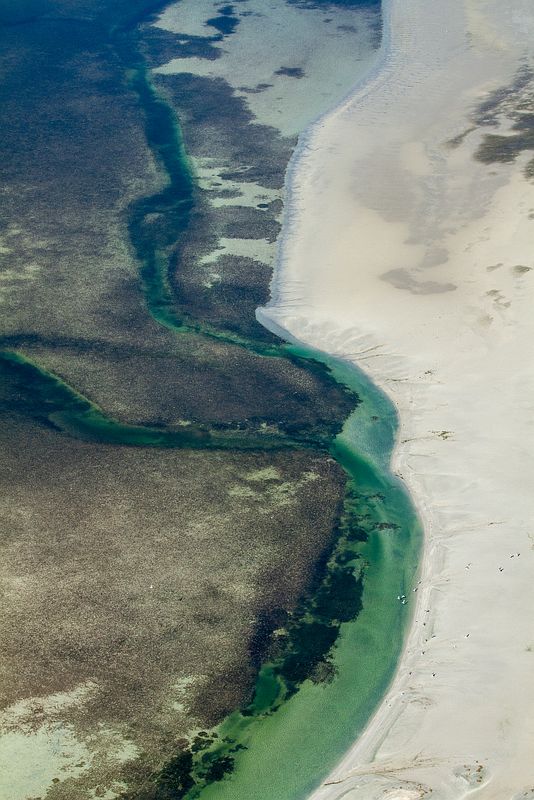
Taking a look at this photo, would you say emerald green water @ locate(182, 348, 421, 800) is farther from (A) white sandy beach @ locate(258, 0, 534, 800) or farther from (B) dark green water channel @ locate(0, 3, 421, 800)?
(A) white sandy beach @ locate(258, 0, 534, 800)

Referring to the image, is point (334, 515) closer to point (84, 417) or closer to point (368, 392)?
point (368, 392)

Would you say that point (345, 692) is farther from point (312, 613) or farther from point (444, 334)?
point (444, 334)

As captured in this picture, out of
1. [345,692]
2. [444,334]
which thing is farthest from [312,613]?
[444,334]

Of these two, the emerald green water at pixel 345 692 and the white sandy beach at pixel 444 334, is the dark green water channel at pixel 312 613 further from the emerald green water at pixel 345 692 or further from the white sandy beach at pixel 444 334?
the white sandy beach at pixel 444 334

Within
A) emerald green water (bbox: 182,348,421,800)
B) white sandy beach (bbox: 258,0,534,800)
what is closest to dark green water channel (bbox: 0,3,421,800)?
emerald green water (bbox: 182,348,421,800)

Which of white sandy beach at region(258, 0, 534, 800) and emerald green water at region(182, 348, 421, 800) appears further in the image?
white sandy beach at region(258, 0, 534, 800)
